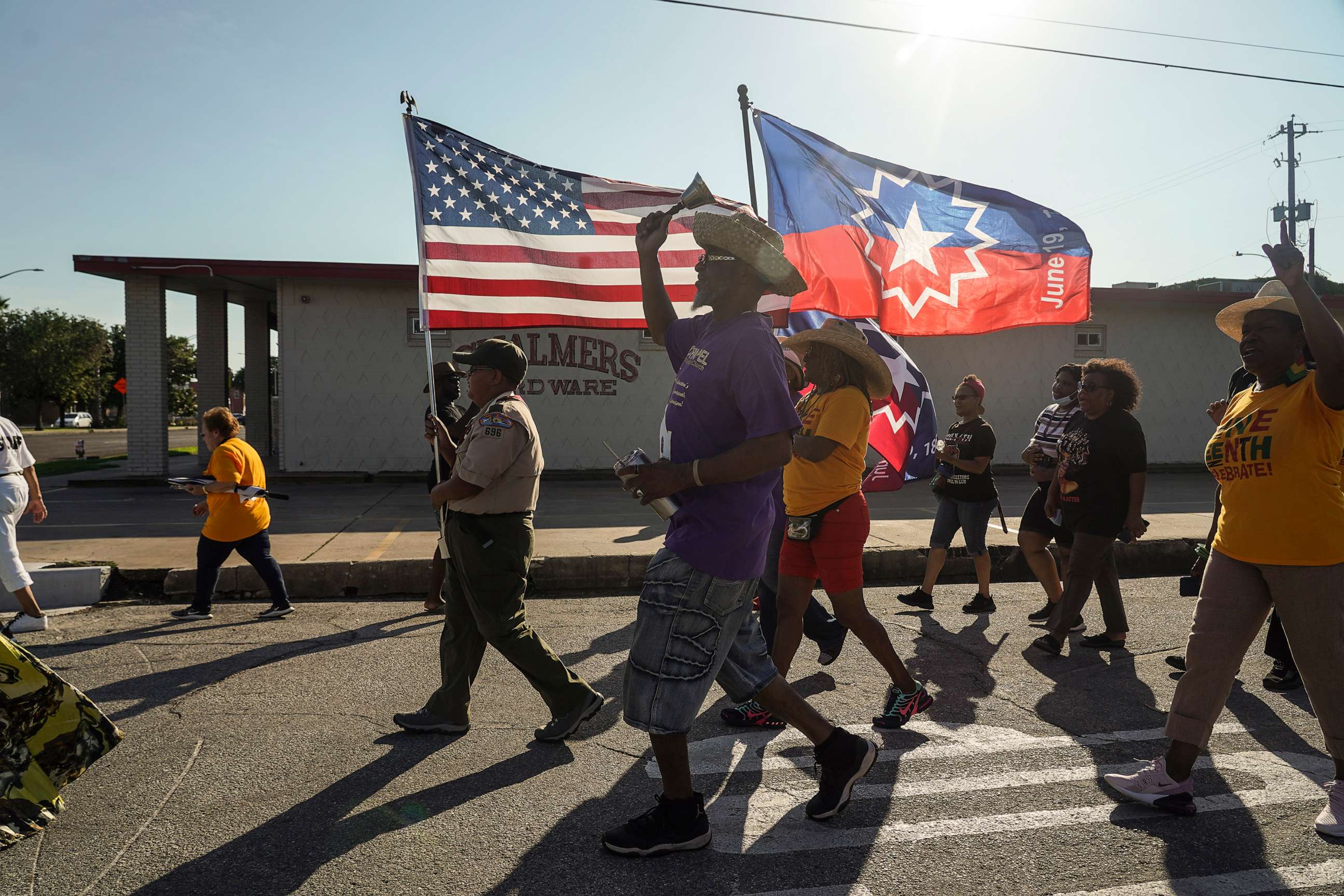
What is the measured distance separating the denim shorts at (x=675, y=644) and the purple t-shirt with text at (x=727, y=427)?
0.18 feet

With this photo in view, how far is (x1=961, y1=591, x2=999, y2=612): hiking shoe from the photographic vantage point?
7.00 meters

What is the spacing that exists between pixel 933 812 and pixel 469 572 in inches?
84.1

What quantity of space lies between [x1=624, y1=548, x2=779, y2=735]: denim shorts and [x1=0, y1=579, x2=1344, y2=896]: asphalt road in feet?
1.70

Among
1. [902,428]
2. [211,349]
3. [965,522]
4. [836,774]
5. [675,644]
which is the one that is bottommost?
[836,774]

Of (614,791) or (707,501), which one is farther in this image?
(614,791)

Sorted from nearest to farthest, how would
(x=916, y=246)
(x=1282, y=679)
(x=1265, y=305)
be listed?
(x=1265, y=305)
(x=1282, y=679)
(x=916, y=246)

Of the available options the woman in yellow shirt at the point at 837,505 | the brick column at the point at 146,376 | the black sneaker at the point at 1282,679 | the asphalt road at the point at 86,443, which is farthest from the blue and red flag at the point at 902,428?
the asphalt road at the point at 86,443

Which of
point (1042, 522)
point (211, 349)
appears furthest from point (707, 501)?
point (211, 349)

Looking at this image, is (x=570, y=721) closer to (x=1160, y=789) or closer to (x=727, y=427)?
(x=727, y=427)

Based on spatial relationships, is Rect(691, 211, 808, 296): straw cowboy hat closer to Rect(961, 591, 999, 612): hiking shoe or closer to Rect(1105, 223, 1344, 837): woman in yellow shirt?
Rect(1105, 223, 1344, 837): woman in yellow shirt

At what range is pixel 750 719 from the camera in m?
4.37

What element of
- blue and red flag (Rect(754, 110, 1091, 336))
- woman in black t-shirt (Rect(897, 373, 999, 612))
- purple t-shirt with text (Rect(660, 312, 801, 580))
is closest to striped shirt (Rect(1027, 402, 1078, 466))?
woman in black t-shirt (Rect(897, 373, 999, 612))

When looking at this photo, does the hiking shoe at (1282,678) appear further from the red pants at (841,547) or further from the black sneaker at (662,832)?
the black sneaker at (662,832)

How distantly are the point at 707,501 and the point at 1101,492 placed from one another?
3818 millimetres
